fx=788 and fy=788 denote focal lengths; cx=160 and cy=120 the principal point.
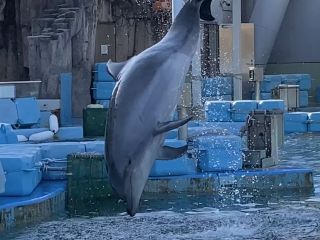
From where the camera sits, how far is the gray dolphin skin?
2.93 meters

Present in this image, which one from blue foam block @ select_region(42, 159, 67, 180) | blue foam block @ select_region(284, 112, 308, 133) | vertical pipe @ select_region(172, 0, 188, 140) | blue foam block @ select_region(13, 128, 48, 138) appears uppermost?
vertical pipe @ select_region(172, 0, 188, 140)

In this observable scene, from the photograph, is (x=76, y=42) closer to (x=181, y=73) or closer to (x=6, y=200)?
(x=6, y=200)

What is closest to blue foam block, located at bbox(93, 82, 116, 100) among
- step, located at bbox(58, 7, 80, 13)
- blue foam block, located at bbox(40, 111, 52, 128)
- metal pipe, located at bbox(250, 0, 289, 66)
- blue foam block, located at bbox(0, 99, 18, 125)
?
step, located at bbox(58, 7, 80, 13)

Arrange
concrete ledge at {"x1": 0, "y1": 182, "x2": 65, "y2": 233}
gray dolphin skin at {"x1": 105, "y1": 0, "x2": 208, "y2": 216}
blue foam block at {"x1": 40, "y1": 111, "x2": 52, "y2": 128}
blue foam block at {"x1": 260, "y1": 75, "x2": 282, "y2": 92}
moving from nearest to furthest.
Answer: gray dolphin skin at {"x1": 105, "y1": 0, "x2": 208, "y2": 216}, concrete ledge at {"x1": 0, "y1": 182, "x2": 65, "y2": 233}, blue foam block at {"x1": 40, "y1": 111, "x2": 52, "y2": 128}, blue foam block at {"x1": 260, "y1": 75, "x2": 282, "y2": 92}

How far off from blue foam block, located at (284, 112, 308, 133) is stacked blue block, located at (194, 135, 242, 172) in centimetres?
648

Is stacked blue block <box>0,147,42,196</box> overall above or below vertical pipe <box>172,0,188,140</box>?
below

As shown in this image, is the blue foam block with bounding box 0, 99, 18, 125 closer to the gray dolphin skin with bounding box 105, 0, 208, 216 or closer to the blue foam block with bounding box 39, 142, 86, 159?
the blue foam block with bounding box 39, 142, 86, 159

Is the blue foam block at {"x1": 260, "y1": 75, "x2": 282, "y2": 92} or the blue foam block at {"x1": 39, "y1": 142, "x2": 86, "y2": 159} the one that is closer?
the blue foam block at {"x1": 39, "y1": 142, "x2": 86, "y2": 159}

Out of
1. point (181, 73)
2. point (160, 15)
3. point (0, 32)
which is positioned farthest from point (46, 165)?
point (160, 15)

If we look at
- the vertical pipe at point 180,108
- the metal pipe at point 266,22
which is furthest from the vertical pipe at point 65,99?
the metal pipe at point 266,22

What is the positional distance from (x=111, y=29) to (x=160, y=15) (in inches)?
63.4

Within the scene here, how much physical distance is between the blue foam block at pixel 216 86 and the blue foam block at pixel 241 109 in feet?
10.3

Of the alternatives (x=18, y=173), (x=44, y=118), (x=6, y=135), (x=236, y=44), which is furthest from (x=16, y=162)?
(x=236, y=44)

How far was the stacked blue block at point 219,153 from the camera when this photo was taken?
8.88 m
